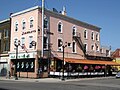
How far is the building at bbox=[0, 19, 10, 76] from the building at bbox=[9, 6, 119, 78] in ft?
5.61

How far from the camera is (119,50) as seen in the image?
8419cm

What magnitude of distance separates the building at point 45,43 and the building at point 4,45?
1709 mm

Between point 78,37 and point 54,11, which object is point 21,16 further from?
point 78,37

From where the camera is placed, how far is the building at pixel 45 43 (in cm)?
4203

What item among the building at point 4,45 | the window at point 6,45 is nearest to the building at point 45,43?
the building at point 4,45

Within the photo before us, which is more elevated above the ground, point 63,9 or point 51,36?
point 63,9

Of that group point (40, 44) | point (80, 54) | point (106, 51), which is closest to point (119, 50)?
point (106, 51)

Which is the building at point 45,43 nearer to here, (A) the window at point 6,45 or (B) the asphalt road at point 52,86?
(A) the window at point 6,45

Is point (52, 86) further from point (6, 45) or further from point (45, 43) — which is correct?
point (6, 45)

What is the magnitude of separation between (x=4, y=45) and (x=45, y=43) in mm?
10480

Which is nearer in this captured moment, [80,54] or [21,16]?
[21,16]

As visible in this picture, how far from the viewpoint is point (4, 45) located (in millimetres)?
49812

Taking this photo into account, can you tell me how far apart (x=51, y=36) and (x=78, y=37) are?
7709 mm

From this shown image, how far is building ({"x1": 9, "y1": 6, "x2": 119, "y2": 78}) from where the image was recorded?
42031 mm
